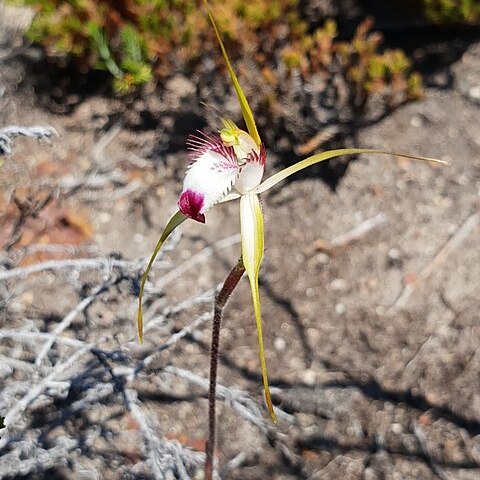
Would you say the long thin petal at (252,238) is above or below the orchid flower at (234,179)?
below

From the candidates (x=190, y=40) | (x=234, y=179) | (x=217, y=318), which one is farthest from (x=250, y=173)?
(x=190, y=40)

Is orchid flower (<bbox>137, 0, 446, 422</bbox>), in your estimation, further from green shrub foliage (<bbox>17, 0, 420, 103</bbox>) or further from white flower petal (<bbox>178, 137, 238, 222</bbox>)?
green shrub foliage (<bbox>17, 0, 420, 103</bbox>)

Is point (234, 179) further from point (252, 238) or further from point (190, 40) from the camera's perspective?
point (190, 40)

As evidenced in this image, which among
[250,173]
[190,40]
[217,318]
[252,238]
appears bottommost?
[217,318]

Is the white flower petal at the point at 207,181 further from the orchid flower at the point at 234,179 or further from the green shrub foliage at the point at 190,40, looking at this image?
the green shrub foliage at the point at 190,40

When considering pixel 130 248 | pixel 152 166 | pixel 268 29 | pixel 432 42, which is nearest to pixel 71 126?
pixel 152 166

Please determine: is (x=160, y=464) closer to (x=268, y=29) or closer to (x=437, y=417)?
(x=437, y=417)

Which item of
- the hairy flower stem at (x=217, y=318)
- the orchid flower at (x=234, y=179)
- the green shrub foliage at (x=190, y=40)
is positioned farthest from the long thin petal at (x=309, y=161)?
the green shrub foliage at (x=190, y=40)

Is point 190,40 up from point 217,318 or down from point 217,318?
up

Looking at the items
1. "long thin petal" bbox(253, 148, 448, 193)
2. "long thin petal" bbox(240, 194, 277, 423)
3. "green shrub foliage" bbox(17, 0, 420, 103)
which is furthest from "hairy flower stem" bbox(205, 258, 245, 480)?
"green shrub foliage" bbox(17, 0, 420, 103)
